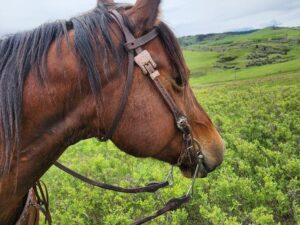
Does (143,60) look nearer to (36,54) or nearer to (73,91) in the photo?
(73,91)

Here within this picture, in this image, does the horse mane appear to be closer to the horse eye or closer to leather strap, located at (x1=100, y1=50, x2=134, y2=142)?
leather strap, located at (x1=100, y1=50, x2=134, y2=142)

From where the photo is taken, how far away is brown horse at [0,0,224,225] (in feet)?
7.57

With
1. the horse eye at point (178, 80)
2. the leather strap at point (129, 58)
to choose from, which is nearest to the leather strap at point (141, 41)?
the leather strap at point (129, 58)

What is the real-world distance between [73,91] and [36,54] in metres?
0.28

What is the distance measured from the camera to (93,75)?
7.69 feet

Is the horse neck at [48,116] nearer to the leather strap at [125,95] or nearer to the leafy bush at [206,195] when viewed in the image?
the leather strap at [125,95]

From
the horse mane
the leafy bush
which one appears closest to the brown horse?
the horse mane

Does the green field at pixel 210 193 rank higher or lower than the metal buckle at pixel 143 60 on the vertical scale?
lower

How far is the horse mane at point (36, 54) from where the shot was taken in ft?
7.38

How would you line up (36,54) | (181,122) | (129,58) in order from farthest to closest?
1. (181,122)
2. (129,58)
3. (36,54)

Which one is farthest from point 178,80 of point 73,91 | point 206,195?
point 206,195

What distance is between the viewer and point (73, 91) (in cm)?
237

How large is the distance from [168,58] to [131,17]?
325 mm

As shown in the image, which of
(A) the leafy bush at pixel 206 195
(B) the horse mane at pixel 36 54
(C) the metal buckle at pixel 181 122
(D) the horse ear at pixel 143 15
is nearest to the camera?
(B) the horse mane at pixel 36 54
